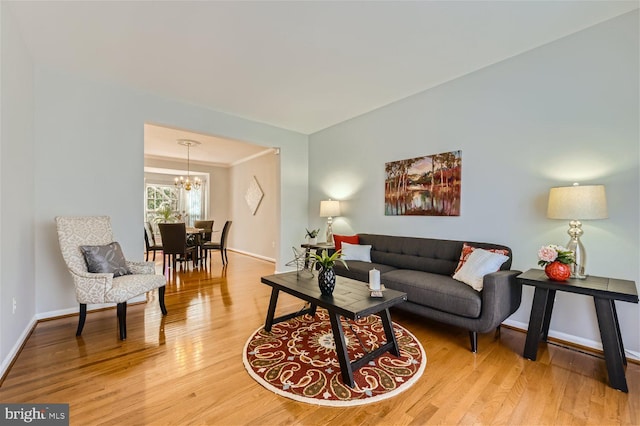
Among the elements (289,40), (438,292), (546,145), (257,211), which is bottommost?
(438,292)

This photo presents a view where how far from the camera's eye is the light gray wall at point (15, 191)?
2002mm

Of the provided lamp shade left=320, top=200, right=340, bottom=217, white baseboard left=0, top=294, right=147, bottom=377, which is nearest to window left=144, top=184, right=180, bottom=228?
white baseboard left=0, top=294, right=147, bottom=377

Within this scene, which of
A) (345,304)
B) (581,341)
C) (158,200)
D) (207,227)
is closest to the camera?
(345,304)

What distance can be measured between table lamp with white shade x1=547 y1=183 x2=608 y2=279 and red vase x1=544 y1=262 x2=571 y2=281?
0.65 ft

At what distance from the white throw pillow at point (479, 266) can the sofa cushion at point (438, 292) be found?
6cm

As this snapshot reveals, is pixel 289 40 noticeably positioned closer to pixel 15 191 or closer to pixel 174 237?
pixel 15 191

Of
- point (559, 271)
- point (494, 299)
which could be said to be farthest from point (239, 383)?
point (559, 271)

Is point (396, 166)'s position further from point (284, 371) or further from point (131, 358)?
point (131, 358)

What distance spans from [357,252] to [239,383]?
228cm

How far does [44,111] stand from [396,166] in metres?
4.17

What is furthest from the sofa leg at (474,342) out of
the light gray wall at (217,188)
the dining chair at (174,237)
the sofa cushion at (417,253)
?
the light gray wall at (217,188)

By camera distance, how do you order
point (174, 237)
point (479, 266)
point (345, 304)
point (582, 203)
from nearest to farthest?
point (345, 304), point (582, 203), point (479, 266), point (174, 237)

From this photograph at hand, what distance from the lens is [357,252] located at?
3.81 metres

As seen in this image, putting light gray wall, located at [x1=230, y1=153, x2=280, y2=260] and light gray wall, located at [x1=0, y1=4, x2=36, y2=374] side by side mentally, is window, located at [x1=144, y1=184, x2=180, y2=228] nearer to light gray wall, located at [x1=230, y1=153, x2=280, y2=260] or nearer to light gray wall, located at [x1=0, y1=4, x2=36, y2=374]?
light gray wall, located at [x1=230, y1=153, x2=280, y2=260]
